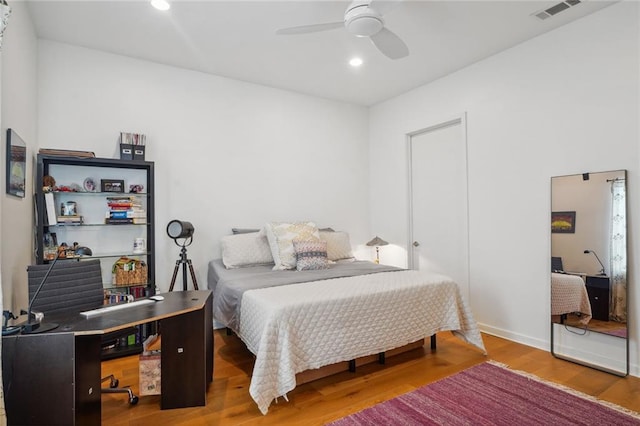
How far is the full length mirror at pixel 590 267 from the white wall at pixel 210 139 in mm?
2470

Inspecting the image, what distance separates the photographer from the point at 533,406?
2170 millimetres

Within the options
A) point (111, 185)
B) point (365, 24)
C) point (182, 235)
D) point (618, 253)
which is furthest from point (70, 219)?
point (618, 253)

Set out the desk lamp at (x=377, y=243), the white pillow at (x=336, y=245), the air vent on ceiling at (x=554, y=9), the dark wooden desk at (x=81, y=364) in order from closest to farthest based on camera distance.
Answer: the dark wooden desk at (x=81, y=364), the air vent on ceiling at (x=554, y=9), the white pillow at (x=336, y=245), the desk lamp at (x=377, y=243)

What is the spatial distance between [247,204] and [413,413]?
2.77 meters

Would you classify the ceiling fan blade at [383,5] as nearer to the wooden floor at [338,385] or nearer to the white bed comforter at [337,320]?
the white bed comforter at [337,320]

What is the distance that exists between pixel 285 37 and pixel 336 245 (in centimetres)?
223

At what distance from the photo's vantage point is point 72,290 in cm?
233

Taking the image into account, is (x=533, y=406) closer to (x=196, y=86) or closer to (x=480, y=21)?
(x=480, y=21)

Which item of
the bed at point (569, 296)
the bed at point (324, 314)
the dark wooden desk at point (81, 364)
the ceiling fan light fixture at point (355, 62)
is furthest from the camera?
the ceiling fan light fixture at point (355, 62)

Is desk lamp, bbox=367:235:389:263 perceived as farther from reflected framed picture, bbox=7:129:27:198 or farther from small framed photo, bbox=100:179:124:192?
reflected framed picture, bbox=7:129:27:198

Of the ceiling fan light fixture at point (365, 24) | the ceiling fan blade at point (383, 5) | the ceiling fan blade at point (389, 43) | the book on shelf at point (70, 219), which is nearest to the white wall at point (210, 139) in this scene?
the book on shelf at point (70, 219)

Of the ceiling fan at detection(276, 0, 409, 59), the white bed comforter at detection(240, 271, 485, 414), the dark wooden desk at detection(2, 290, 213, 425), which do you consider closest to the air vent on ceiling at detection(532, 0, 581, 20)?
the ceiling fan at detection(276, 0, 409, 59)

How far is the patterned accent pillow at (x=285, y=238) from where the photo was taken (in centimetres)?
345

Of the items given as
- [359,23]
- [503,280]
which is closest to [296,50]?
[359,23]
